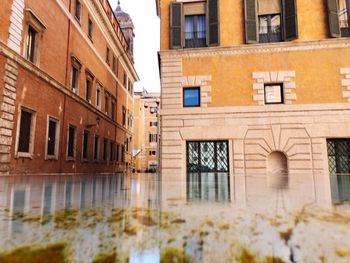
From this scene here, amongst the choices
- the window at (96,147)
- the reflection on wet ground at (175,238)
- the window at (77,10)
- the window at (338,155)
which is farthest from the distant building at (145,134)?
the reflection on wet ground at (175,238)

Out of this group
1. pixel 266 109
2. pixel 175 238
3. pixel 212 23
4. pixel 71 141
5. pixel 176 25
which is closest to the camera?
pixel 175 238

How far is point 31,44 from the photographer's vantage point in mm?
12367

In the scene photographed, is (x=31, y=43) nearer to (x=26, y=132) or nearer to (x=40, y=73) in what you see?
(x=40, y=73)

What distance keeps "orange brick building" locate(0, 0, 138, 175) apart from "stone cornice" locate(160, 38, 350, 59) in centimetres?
599

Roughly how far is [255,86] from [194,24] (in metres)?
4.44

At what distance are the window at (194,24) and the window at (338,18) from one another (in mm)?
5127

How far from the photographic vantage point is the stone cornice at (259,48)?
1186cm

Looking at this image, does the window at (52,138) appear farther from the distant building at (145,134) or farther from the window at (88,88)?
the distant building at (145,134)

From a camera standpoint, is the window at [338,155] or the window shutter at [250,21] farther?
the window shutter at [250,21]

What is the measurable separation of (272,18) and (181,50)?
15.5 ft

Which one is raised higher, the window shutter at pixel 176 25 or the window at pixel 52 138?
the window shutter at pixel 176 25

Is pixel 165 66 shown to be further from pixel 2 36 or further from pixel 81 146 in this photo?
pixel 81 146

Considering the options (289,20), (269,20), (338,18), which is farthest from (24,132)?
(338,18)

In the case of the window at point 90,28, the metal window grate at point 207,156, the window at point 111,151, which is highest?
the window at point 90,28
